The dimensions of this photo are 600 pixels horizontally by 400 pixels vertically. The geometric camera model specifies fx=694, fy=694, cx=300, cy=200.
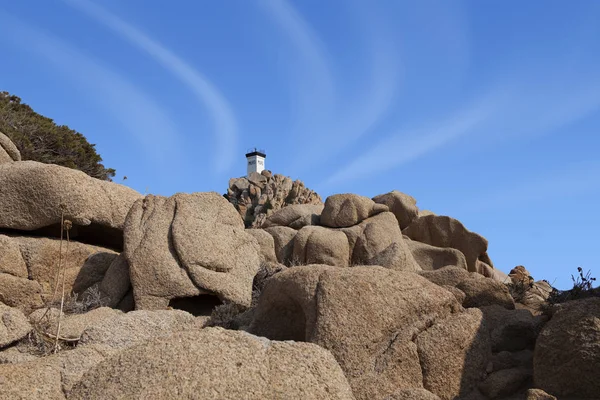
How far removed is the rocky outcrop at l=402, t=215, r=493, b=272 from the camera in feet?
87.5

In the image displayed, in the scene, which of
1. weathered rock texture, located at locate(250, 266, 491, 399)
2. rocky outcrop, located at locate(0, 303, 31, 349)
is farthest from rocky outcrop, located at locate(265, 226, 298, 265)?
weathered rock texture, located at locate(250, 266, 491, 399)

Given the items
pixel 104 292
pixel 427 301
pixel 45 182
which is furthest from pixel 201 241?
pixel 427 301

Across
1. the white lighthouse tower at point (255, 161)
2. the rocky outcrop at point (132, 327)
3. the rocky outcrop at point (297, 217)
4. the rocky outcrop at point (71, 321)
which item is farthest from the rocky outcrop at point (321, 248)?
the white lighthouse tower at point (255, 161)

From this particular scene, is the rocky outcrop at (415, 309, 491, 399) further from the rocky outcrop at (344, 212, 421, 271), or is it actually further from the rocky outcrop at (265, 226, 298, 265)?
the rocky outcrop at (265, 226, 298, 265)

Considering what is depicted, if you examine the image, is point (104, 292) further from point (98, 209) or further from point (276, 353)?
point (276, 353)

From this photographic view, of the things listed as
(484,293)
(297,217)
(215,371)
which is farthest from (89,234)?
(297,217)

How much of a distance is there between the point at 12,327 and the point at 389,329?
17.3 ft

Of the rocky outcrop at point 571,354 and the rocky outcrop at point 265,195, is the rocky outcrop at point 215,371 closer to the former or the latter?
the rocky outcrop at point 571,354

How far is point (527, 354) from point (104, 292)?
24.5ft

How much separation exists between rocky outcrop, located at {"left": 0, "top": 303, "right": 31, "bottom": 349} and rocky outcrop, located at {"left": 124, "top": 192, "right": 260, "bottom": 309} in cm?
225

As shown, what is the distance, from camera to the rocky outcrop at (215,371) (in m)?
4.45

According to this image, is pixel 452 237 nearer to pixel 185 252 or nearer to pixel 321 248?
pixel 321 248

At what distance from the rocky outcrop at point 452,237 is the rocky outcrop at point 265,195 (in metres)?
17.0

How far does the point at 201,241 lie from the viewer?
12148mm
